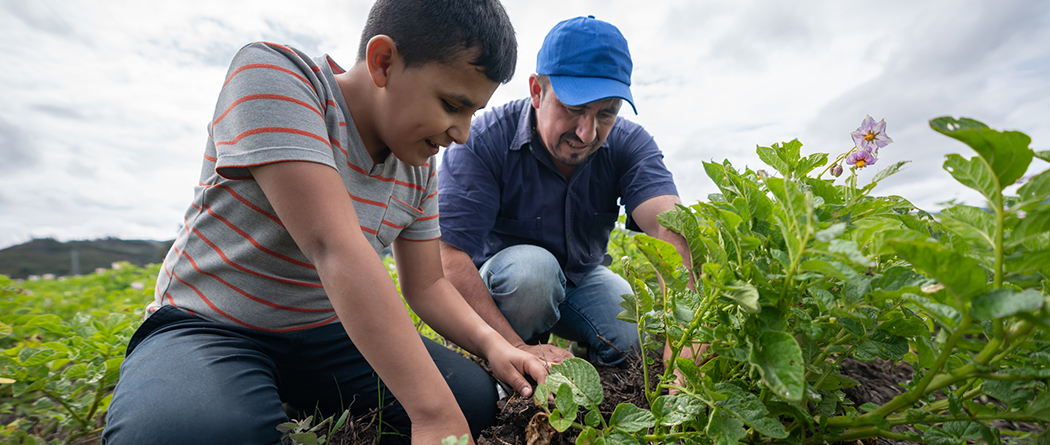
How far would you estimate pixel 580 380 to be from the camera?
95 centimetres

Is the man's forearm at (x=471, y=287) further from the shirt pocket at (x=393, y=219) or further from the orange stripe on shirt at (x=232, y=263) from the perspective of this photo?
the orange stripe on shirt at (x=232, y=263)

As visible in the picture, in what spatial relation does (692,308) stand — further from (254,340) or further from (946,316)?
(254,340)

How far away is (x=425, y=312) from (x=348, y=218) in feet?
2.65

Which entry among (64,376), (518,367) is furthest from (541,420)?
(64,376)

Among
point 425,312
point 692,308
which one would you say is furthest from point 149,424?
point 692,308

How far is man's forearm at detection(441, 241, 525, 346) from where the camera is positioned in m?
2.10

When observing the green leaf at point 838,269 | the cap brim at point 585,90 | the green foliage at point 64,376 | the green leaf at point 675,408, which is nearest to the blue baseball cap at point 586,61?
the cap brim at point 585,90

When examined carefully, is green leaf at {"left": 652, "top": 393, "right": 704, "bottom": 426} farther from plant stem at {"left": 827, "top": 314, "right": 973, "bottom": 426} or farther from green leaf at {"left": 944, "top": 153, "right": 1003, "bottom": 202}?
green leaf at {"left": 944, "top": 153, "right": 1003, "bottom": 202}

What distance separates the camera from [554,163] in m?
2.39

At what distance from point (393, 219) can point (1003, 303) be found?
148cm

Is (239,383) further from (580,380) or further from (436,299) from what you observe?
(580,380)

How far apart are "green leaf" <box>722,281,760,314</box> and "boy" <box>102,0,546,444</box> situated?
687mm

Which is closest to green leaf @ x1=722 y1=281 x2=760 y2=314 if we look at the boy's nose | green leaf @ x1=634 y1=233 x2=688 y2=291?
green leaf @ x1=634 y1=233 x2=688 y2=291

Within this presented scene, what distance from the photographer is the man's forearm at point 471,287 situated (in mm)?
2098
